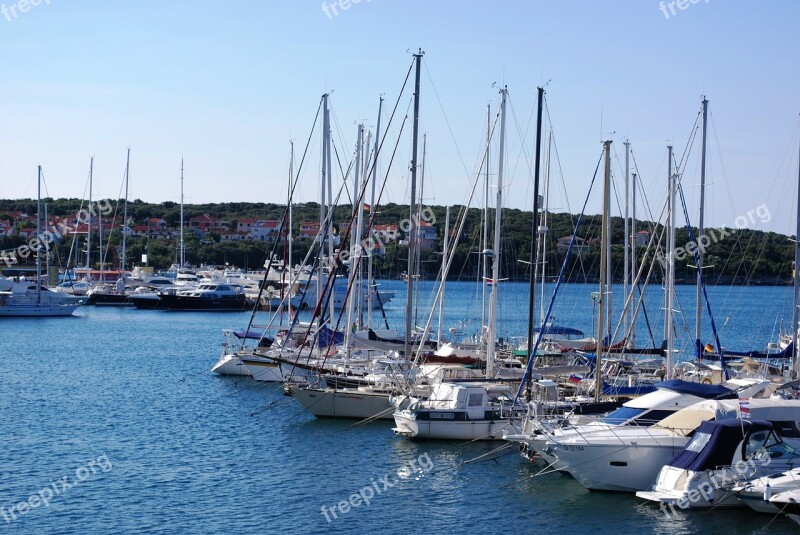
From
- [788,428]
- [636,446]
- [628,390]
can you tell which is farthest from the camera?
[628,390]

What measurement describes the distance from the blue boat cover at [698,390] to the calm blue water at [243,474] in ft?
12.5

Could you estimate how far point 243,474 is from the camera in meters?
25.6

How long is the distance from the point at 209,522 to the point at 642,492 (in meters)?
9.10

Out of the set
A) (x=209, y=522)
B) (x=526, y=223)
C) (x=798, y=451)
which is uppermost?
(x=526, y=223)

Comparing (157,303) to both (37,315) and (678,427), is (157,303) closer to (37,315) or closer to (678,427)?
(37,315)

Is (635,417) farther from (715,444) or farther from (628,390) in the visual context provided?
(628,390)

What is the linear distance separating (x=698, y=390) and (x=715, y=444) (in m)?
4.90

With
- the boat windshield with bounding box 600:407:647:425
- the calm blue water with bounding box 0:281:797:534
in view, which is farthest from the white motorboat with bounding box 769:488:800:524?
the boat windshield with bounding box 600:407:647:425

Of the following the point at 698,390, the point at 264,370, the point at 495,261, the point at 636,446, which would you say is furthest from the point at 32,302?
the point at 636,446

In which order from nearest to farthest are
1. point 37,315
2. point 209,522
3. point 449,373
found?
1. point 209,522
2. point 449,373
3. point 37,315

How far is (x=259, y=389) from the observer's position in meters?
40.7

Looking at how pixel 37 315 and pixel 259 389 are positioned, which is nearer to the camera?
pixel 259 389

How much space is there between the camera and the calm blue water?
69.9 feet

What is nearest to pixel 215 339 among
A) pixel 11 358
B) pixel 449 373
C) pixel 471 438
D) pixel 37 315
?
pixel 11 358
